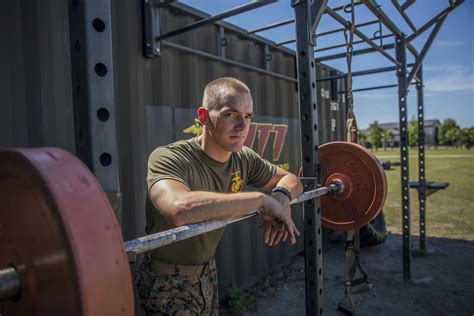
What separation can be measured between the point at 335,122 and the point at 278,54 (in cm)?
210

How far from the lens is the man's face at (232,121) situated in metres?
1.54

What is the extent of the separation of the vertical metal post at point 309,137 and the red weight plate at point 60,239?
124 centimetres

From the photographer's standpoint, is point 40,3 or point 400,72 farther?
point 400,72

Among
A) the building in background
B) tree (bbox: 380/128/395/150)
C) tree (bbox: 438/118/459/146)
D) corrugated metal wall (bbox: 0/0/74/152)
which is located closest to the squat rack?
corrugated metal wall (bbox: 0/0/74/152)

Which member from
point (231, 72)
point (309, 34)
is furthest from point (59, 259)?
point (231, 72)

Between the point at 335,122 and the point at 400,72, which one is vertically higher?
the point at 400,72

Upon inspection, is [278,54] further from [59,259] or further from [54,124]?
[59,259]

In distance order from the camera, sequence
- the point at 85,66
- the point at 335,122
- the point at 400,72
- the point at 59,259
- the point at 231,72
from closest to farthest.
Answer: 1. the point at 59,259
2. the point at 85,66
3. the point at 231,72
4. the point at 400,72
5. the point at 335,122

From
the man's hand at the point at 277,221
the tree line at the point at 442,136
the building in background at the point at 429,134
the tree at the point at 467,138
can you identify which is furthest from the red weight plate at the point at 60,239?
the building in background at the point at 429,134

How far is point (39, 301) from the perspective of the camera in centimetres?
62

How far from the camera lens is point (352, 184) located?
2012 millimetres

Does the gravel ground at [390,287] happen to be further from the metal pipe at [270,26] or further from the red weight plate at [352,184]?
the metal pipe at [270,26]

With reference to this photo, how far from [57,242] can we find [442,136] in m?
72.2

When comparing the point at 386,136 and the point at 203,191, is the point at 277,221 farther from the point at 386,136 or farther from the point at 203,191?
the point at 386,136
